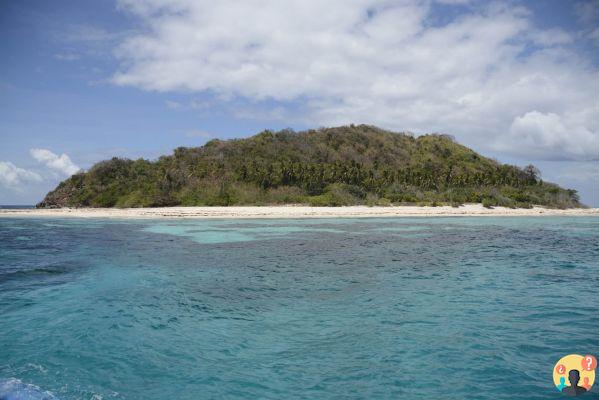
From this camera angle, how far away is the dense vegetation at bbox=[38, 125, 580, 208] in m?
52.3

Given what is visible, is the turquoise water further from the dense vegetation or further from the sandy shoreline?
the dense vegetation

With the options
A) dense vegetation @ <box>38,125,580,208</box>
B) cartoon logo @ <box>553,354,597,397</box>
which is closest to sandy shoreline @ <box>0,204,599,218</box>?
dense vegetation @ <box>38,125,580,208</box>

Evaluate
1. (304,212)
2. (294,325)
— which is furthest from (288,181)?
(294,325)

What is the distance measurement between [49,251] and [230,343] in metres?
16.2

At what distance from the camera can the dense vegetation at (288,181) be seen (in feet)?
172

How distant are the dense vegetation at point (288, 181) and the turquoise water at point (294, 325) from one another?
118ft

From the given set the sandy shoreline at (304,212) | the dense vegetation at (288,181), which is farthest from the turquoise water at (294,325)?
the dense vegetation at (288,181)

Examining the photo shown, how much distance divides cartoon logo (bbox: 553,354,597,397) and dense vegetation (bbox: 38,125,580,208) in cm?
4398

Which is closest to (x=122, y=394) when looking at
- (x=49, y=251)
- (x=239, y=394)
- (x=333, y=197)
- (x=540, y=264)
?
(x=239, y=394)

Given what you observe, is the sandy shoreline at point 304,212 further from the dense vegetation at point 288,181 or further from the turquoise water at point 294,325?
the turquoise water at point 294,325

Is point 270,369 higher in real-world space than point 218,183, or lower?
lower

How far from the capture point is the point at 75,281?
12578 mm

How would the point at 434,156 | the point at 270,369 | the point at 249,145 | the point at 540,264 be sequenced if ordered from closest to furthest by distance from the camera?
1. the point at 270,369
2. the point at 540,264
3. the point at 249,145
4. the point at 434,156

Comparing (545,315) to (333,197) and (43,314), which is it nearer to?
(43,314)
